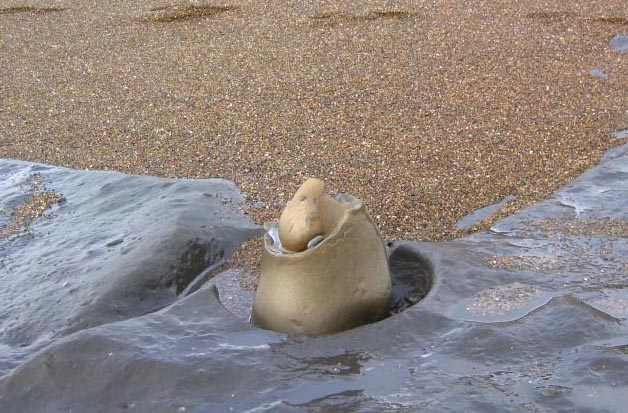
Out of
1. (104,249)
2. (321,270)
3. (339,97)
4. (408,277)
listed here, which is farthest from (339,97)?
(321,270)

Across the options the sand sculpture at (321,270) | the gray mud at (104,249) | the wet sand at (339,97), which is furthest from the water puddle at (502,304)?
the gray mud at (104,249)

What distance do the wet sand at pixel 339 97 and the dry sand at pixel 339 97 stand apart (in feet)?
0.06

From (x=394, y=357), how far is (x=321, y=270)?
50 centimetres

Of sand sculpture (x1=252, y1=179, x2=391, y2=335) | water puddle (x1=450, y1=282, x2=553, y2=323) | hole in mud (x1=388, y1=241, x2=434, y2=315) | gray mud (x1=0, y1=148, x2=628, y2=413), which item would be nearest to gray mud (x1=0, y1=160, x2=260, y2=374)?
gray mud (x1=0, y1=148, x2=628, y2=413)

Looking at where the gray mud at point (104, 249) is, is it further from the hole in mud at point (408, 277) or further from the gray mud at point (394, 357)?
the hole in mud at point (408, 277)

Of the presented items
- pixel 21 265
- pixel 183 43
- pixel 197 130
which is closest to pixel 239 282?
pixel 21 265

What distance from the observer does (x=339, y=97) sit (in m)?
6.74

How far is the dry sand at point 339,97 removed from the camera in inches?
210

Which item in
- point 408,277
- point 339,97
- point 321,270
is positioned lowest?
point 408,277

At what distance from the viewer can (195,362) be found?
3289 mm

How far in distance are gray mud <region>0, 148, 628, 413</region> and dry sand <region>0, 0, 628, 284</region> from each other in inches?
40.3

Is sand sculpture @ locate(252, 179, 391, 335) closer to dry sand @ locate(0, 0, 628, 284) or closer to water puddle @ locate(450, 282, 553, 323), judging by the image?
water puddle @ locate(450, 282, 553, 323)

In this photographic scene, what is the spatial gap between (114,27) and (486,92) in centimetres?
473

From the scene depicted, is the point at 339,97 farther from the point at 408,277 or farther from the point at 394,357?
the point at 394,357
